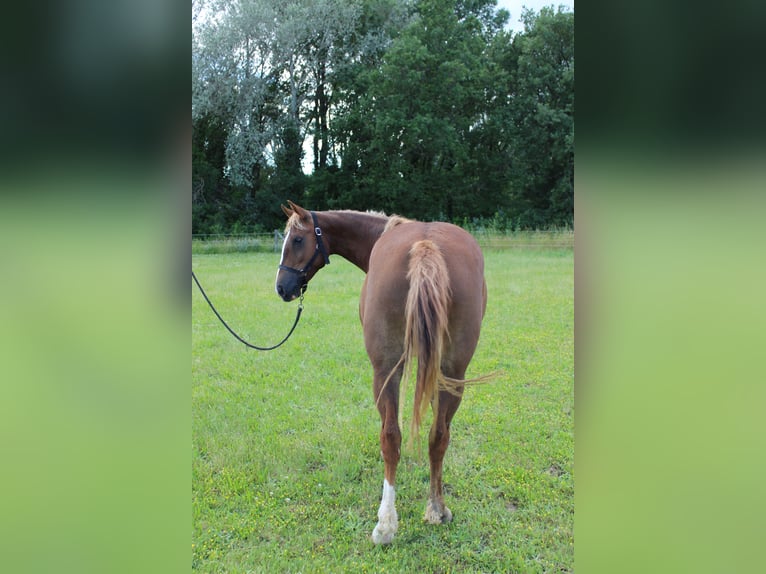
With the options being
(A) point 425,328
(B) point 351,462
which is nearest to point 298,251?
(A) point 425,328

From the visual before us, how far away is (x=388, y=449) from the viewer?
8.09 feet

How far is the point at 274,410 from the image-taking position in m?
4.07

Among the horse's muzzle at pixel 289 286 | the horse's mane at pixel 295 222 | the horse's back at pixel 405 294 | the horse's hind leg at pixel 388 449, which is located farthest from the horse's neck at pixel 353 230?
the horse's hind leg at pixel 388 449

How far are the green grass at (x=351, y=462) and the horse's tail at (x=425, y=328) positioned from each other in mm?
515

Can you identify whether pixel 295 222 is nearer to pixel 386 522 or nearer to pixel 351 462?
pixel 351 462

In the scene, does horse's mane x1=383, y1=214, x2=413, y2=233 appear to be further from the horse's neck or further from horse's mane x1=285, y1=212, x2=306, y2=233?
horse's mane x1=285, y1=212, x2=306, y2=233

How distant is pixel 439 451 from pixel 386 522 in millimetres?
464

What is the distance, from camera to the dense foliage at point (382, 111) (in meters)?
11.2

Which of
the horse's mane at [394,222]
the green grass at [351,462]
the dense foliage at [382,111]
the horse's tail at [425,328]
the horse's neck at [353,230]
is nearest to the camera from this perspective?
the horse's tail at [425,328]

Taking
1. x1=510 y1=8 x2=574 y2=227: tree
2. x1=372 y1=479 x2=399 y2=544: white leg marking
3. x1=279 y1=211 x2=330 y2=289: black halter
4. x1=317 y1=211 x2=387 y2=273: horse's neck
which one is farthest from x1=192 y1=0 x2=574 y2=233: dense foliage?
x1=372 y1=479 x2=399 y2=544: white leg marking

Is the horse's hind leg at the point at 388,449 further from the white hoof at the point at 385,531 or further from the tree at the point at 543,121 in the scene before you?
the tree at the point at 543,121
